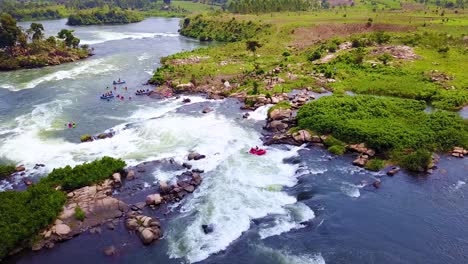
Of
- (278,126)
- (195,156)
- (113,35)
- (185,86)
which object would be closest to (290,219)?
(195,156)

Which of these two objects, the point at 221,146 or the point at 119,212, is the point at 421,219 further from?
the point at 119,212

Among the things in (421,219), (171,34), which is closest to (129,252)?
(421,219)

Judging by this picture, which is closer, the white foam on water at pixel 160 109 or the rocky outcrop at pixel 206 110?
the white foam on water at pixel 160 109

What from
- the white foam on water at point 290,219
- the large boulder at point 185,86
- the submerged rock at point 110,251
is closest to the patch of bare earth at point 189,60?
the large boulder at point 185,86

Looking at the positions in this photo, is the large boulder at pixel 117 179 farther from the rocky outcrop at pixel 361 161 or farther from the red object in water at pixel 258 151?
the rocky outcrop at pixel 361 161

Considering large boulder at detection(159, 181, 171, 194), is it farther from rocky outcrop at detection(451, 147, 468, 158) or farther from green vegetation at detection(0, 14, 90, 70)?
green vegetation at detection(0, 14, 90, 70)

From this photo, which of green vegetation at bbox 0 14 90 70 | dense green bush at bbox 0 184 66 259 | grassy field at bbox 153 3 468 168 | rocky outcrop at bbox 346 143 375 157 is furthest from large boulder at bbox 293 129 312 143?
green vegetation at bbox 0 14 90 70
